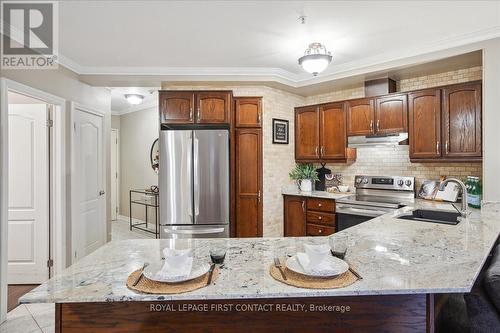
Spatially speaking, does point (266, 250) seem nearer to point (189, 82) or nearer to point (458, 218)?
point (458, 218)

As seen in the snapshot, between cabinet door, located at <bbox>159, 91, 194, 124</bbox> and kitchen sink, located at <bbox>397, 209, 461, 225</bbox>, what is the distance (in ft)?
8.86

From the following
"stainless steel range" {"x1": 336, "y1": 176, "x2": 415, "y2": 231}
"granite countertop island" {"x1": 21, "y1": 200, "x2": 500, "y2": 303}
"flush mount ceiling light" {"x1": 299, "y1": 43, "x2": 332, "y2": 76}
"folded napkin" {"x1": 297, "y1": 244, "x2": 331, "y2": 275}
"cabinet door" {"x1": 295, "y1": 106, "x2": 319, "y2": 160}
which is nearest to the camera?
"granite countertop island" {"x1": 21, "y1": 200, "x2": 500, "y2": 303}

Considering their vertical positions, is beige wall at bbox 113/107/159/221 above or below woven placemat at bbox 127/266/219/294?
above

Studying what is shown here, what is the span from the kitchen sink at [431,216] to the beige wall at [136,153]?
16.3 ft

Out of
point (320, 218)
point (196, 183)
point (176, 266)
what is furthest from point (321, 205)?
point (176, 266)

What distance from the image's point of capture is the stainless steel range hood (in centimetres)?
350

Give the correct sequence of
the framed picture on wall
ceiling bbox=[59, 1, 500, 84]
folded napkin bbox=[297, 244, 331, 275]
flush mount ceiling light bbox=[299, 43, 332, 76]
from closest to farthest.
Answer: folded napkin bbox=[297, 244, 331, 275], ceiling bbox=[59, 1, 500, 84], flush mount ceiling light bbox=[299, 43, 332, 76], the framed picture on wall

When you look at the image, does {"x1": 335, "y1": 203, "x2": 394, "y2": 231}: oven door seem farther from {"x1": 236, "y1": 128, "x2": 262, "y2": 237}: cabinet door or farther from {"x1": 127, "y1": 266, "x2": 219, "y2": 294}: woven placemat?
{"x1": 127, "y1": 266, "x2": 219, "y2": 294}: woven placemat

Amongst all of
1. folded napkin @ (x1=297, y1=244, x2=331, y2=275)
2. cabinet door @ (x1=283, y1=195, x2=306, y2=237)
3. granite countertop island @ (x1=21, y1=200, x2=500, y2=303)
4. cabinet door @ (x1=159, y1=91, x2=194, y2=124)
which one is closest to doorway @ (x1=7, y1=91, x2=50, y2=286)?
cabinet door @ (x1=159, y1=91, x2=194, y2=124)

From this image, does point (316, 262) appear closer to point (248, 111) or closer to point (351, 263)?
point (351, 263)

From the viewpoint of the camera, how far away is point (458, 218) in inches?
92.6

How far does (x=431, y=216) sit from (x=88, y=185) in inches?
163

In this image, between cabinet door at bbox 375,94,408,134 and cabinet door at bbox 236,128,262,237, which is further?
cabinet door at bbox 236,128,262,237

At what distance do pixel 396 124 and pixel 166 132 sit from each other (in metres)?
2.84
